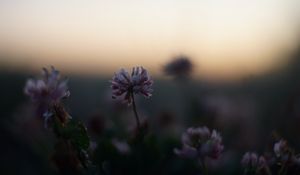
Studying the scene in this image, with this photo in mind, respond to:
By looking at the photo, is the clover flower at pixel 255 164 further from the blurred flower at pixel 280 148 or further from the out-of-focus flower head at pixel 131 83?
the out-of-focus flower head at pixel 131 83

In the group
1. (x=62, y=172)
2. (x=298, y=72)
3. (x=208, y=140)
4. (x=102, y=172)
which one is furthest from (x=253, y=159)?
(x=298, y=72)

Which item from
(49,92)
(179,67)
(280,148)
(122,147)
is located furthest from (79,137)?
(179,67)

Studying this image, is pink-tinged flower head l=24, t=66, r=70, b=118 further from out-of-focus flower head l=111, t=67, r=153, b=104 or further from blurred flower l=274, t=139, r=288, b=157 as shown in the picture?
blurred flower l=274, t=139, r=288, b=157

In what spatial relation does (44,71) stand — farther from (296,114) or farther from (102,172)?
(296,114)

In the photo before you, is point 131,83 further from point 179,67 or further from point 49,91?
point 179,67

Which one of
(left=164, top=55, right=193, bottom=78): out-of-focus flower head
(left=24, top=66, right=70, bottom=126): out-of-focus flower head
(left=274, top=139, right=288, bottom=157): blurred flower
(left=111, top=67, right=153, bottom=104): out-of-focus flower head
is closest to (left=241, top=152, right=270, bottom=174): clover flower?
(left=274, top=139, right=288, bottom=157): blurred flower

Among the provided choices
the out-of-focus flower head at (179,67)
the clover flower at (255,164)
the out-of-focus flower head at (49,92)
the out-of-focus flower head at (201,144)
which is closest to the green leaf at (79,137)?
the out-of-focus flower head at (49,92)
